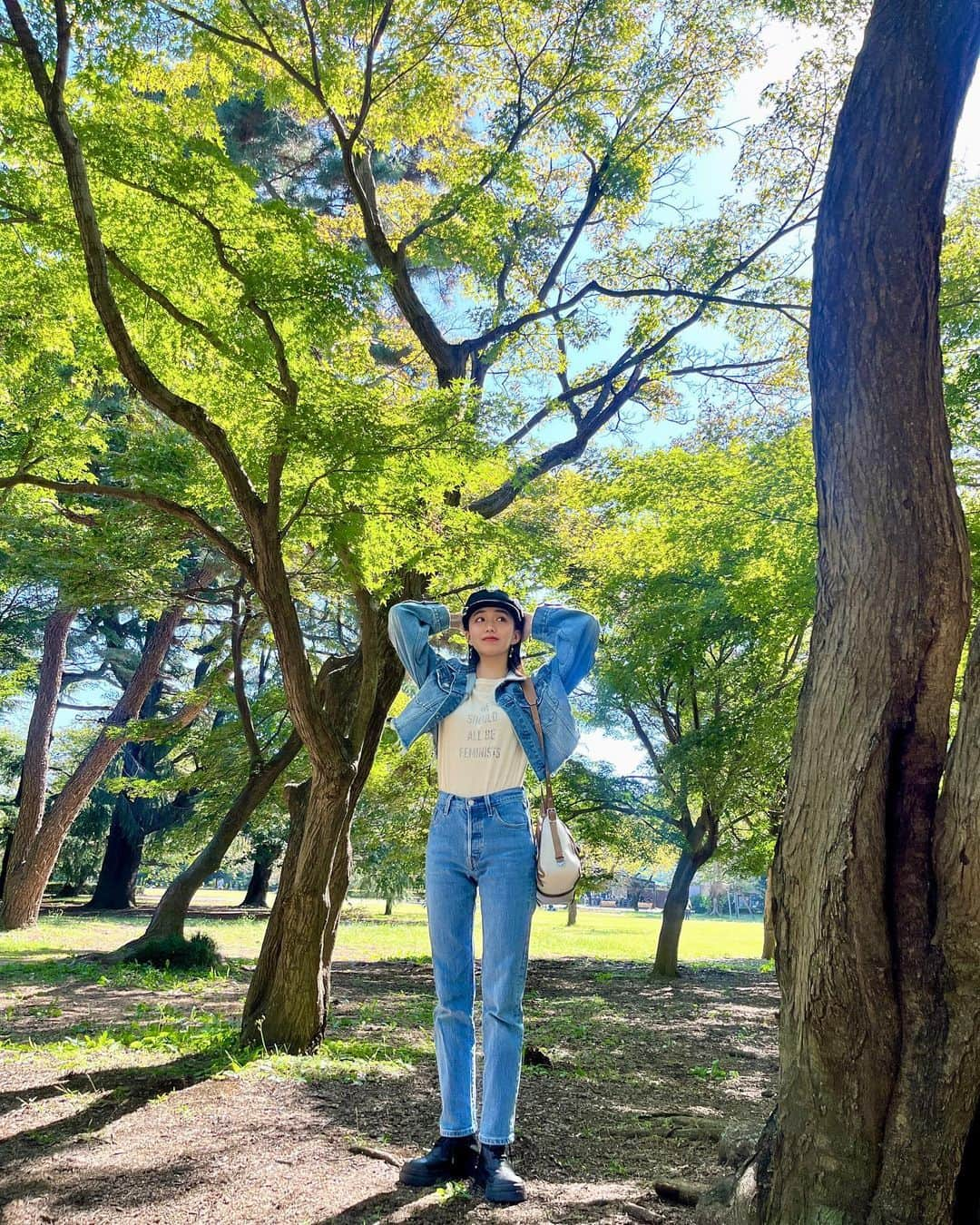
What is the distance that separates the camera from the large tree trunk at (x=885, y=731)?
6.32 feet

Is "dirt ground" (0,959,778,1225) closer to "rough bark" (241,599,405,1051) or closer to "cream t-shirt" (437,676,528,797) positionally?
"rough bark" (241,599,405,1051)

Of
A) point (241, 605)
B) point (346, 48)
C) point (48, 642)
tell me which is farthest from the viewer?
point (48, 642)

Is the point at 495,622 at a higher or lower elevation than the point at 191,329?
lower

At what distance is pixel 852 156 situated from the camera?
2.40 metres

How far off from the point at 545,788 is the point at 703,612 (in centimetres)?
820

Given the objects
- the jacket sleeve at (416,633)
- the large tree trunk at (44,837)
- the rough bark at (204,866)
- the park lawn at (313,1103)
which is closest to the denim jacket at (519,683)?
the jacket sleeve at (416,633)

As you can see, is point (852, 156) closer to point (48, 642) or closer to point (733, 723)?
point (733, 723)

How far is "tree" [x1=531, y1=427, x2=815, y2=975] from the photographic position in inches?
315

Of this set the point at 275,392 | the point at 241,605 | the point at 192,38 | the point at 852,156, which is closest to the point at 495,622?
the point at 852,156

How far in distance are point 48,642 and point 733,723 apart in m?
11.6

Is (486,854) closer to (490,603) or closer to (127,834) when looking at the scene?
(490,603)

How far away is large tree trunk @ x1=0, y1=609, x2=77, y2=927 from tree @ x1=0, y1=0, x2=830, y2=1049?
7301mm

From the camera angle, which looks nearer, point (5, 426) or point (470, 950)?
point (470, 950)

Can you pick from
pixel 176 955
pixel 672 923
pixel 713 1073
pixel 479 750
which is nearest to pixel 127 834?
pixel 176 955
